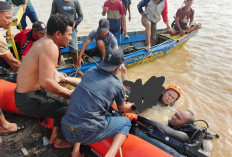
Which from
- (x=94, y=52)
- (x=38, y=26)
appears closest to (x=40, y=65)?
(x=38, y=26)

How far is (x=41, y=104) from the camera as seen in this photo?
A: 2523 mm

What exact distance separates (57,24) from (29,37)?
1.93 metres

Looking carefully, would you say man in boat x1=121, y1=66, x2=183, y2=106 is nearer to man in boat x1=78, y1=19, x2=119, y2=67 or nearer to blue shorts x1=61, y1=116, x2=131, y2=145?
man in boat x1=78, y1=19, x2=119, y2=67

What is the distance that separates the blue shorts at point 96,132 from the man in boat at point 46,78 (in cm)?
48

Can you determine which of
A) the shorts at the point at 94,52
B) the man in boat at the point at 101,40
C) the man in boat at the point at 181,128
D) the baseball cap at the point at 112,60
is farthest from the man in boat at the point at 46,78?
the shorts at the point at 94,52

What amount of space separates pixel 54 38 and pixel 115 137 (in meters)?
→ 1.56

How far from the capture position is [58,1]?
4641 millimetres

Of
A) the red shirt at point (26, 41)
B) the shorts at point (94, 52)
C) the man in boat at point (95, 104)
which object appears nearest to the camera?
the man in boat at point (95, 104)

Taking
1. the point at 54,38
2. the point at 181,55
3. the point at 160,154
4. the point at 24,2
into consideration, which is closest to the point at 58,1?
the point at 24,2

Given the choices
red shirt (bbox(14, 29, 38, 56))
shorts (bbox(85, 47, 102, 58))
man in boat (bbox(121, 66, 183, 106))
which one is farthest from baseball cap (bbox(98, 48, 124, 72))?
shorts (bbox(85, 47, 102, 58))

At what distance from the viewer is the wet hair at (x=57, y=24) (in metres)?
2.23

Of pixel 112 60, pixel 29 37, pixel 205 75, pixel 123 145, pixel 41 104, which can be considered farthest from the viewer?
pixel 205 75

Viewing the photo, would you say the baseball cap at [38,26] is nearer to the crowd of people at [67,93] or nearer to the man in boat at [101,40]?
the crowd of people at [67,93]

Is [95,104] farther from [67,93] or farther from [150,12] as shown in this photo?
[150,12]
